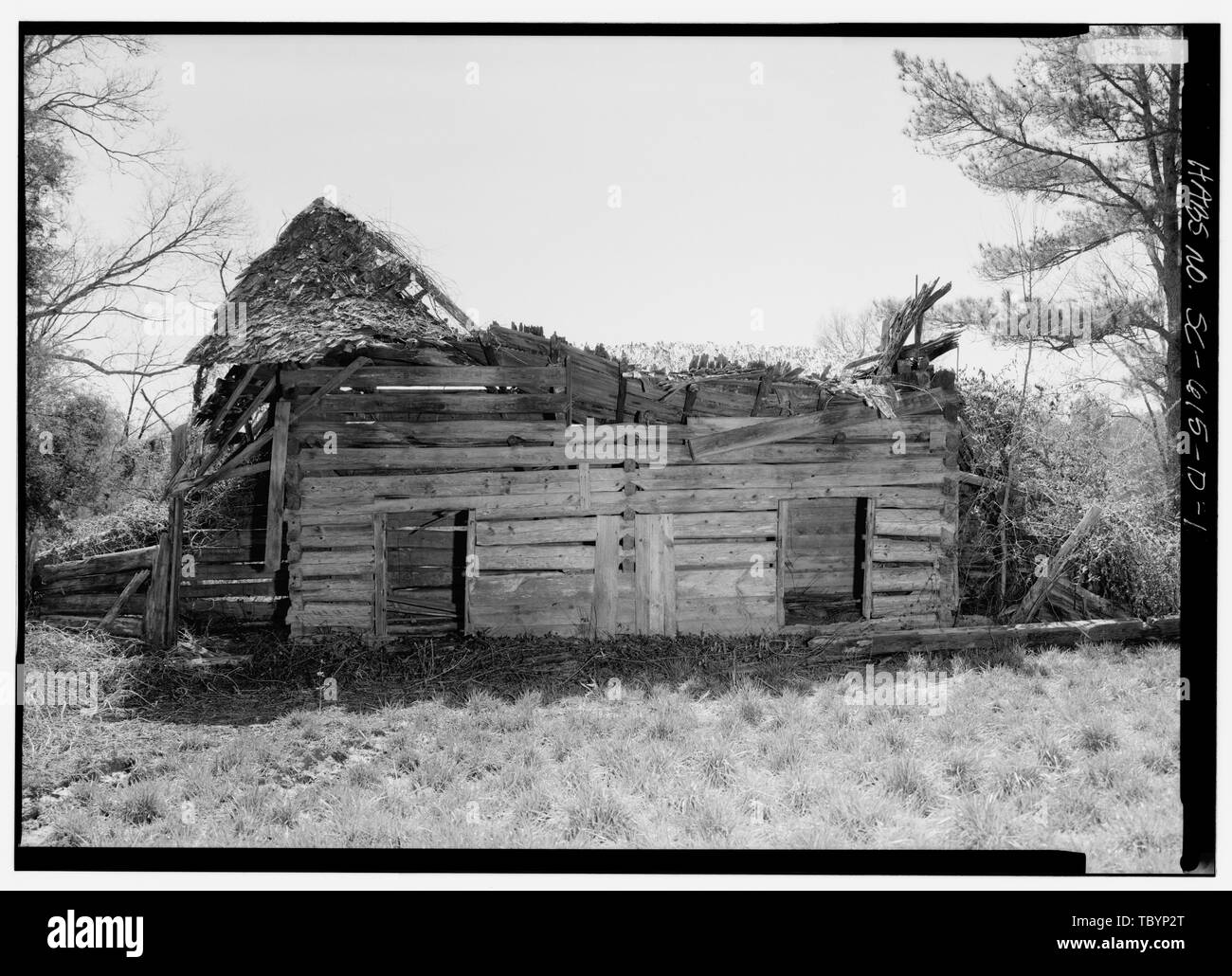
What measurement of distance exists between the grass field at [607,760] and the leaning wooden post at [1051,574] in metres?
1.50

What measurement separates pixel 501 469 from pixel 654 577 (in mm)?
2062

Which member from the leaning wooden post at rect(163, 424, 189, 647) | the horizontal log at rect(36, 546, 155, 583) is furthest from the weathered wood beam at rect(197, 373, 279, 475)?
the horizontal log at rect(36, 546, 155, 583)

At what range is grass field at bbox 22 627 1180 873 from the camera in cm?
448

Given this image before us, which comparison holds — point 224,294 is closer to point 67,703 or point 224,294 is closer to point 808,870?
point 67,703

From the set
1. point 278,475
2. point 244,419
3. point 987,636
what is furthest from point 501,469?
point 987,636

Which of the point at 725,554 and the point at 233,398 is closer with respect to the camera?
the point at 233,398

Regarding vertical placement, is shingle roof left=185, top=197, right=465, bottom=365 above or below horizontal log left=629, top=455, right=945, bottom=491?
above

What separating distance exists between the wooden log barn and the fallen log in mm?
504

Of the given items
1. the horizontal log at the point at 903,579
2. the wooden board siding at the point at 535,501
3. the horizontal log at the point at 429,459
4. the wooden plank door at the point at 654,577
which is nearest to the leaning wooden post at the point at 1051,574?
the horizontal log at the point at 903,579

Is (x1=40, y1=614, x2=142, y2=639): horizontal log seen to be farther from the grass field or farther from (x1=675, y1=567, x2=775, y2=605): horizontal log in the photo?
(x1=675, y1=567, x2=775, y2=605): horizontal log

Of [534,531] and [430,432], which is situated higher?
[430,432]

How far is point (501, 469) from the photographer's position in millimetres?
8562

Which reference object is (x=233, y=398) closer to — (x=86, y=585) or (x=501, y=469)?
(x=86, y=585)
